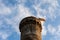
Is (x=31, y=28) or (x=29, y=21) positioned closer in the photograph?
(x=31, y=28)

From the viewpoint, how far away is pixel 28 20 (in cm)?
1129

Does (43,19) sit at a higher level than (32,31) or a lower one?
higher

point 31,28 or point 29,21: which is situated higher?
point 29,21

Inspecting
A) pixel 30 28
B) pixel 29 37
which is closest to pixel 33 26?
pixel 30 28

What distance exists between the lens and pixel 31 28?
36.0ft

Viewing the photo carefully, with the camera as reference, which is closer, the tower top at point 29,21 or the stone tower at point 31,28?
the stone tower at point 31,28

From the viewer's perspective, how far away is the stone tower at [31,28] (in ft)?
34.7

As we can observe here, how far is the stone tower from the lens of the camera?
10.6 meters

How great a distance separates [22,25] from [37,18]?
1145mm

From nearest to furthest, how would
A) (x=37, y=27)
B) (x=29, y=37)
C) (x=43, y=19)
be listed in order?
(x=29, y=37), (x=37, y=27), (x=43, y=19)

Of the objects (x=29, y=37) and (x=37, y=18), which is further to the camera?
(x=37, y=18)

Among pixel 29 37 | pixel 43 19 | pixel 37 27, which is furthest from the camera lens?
pixel 43 19

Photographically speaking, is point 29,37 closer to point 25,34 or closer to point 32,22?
point 25,34

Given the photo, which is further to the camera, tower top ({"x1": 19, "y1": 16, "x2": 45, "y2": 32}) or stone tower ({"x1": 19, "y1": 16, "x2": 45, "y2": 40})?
tower top ({"x1": 19, "y1": 16, "x2": 45, "y2": 32})
